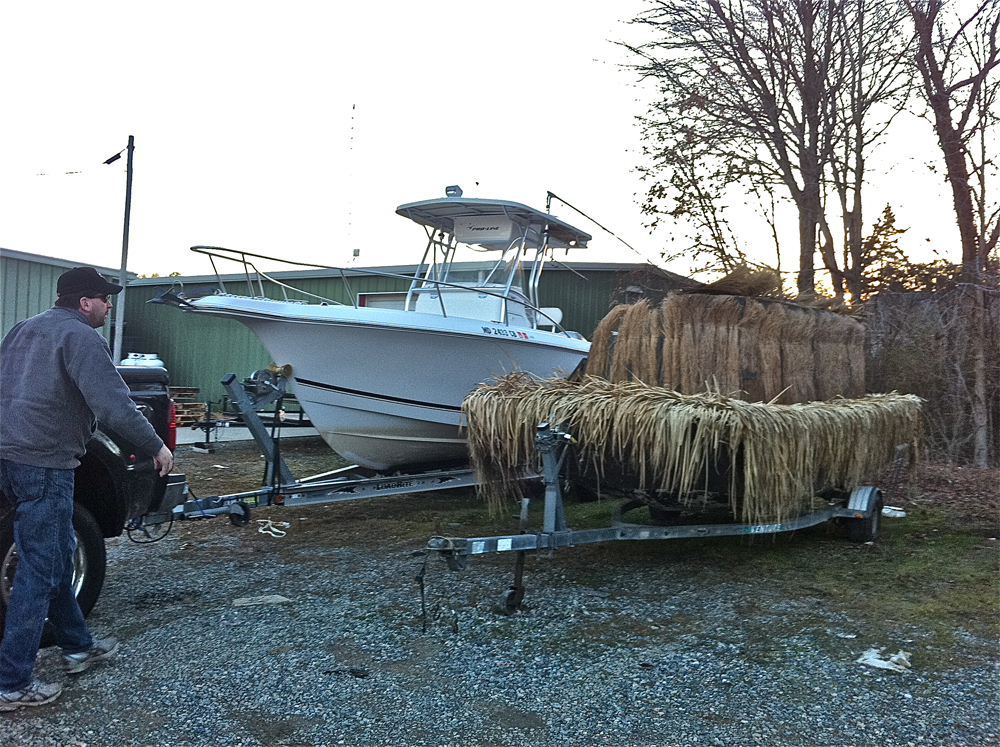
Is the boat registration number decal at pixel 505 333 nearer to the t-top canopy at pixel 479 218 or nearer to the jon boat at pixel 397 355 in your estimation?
the jon boat at pixel 397 355

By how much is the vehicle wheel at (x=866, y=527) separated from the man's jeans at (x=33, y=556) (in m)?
5.09

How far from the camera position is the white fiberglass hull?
6.79 meters

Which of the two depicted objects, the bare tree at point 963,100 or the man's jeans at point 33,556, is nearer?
the man's jeans at point 33,556

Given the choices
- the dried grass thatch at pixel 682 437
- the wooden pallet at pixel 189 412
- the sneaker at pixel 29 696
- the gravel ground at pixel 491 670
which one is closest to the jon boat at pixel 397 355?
the dried grass thatch at pixel 682 437

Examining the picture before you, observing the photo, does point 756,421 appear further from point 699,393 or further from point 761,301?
point 761,301

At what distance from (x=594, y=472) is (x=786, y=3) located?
29.2ft

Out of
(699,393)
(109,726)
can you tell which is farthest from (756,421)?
(109,726)

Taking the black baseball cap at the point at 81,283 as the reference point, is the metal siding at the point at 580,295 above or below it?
above

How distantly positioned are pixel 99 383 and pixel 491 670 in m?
2.11

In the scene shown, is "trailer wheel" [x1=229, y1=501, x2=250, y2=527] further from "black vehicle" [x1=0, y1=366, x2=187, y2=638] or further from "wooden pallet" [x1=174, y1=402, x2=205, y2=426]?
"wooden pallet" [x1=174, y1=402, x2=205, y2=426]

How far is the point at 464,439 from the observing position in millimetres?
7520

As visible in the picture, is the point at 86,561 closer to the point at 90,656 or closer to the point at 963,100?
the point at 90,656

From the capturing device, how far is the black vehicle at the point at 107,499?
366cm

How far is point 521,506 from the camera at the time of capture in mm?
4590
